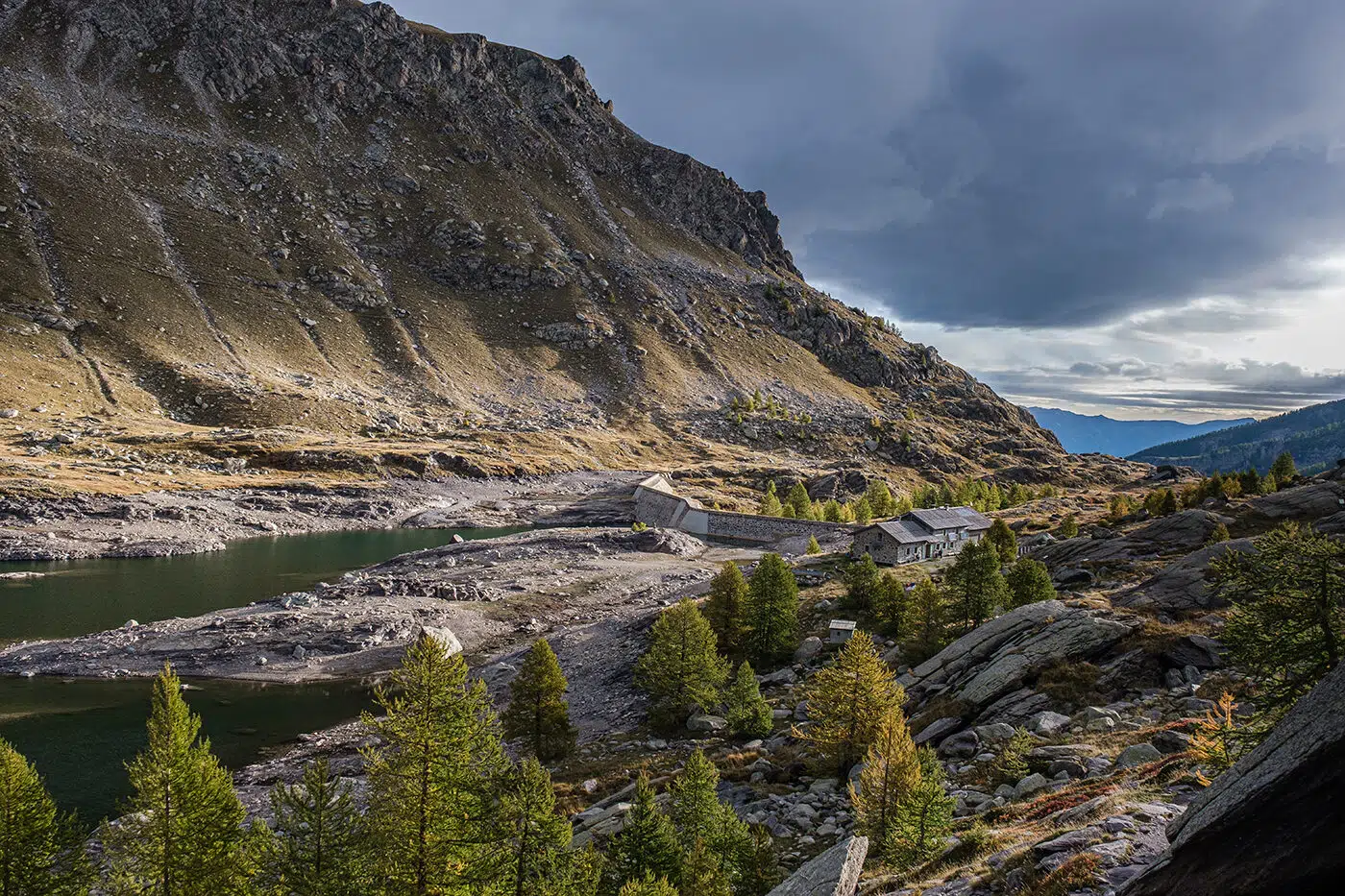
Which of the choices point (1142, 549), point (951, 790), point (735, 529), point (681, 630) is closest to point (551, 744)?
point (681, 630)

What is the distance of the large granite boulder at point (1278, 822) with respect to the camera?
8625mm

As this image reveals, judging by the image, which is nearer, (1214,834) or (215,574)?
(1214,834)

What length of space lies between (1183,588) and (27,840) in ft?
157

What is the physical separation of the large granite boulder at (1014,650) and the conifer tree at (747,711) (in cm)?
765

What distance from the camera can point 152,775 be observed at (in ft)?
59.0

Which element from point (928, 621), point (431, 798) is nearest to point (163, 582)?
point (431, 798)

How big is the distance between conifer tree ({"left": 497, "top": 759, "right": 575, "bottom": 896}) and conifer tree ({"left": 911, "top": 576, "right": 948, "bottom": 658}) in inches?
1168

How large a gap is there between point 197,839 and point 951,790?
914 inches

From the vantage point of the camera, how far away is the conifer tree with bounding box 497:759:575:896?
1716cm

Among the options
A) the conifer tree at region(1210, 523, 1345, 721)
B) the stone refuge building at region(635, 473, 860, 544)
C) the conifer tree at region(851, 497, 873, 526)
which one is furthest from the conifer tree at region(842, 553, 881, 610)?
the conifer tree at region(851, 497, 873, 526)

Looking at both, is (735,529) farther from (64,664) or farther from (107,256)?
(107,256)

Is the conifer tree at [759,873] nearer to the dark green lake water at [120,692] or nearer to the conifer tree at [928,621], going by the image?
the conifer tree at [928,621]

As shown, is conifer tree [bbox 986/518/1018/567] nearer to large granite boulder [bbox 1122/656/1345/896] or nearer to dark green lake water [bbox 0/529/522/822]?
dark green lake water [bbox 0/529/522/822]

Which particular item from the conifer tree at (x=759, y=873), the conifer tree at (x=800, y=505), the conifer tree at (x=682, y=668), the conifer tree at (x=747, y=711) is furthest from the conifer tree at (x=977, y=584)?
the conifer tree at (x=800, y=505)
